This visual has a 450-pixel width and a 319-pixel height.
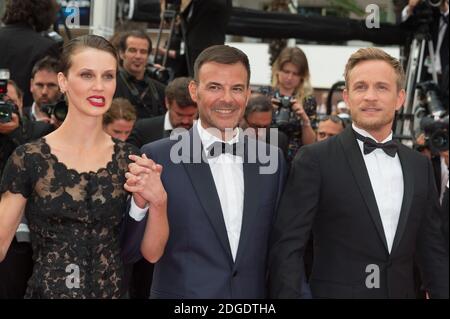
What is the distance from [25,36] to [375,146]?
292cm

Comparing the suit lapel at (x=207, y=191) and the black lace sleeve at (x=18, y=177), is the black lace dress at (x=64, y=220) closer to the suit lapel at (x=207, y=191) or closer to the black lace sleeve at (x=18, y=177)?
the black lace sleeve at (x=18, y=177)

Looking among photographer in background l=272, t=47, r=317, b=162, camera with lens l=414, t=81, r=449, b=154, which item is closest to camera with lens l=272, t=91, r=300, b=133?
photographer in background l=272, t=47, r=317, b=162

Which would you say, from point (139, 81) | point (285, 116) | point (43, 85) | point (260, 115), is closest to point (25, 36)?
point (43, 85)

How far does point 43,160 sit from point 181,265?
637 mm

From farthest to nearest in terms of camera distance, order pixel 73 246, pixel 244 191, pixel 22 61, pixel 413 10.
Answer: pixel 413 10, pixel 22 61, pixel 244 191, pixel 73 246

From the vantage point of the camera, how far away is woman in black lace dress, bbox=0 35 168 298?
2932 mm

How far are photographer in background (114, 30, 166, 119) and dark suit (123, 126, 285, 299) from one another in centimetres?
250

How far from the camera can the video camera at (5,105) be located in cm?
427

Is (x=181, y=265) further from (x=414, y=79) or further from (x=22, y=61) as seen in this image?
(x=414, y=79)

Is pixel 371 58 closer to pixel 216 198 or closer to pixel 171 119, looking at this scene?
pixel 216 198

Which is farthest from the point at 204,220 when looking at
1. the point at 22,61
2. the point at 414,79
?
the point at 414,79

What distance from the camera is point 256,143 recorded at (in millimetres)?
3311

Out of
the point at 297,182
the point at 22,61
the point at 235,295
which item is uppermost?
the point at 22,61

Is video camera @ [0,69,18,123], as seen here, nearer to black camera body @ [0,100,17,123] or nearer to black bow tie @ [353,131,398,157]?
black camera body @ [0,100,17,123]
